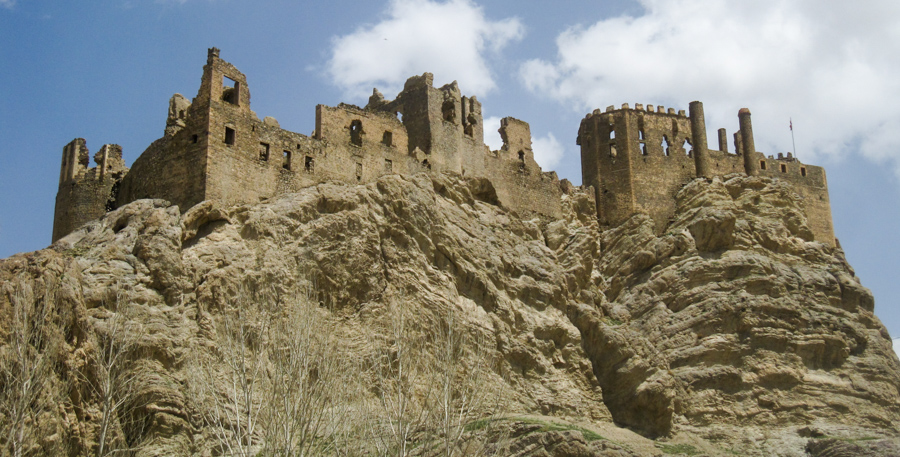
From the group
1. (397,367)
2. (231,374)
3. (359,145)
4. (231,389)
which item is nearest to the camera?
(231,374)

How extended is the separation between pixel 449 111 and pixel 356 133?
7019mm

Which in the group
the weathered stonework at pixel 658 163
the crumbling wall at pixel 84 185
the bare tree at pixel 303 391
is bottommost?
the bare tree at pixel 303 391

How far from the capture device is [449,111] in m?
52.0

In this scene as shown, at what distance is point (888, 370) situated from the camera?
5125 cm

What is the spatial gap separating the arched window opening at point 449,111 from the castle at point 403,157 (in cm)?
8

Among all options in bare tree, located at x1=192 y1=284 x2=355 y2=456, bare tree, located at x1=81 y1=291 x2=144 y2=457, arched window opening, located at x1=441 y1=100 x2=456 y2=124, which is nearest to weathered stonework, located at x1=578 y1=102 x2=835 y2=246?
arched window opening, located at x1=441 y1=100 x2=456 y2=124

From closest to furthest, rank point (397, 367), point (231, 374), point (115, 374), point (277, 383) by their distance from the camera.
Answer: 1. point (277, 383)
2. point (115, 374)
3. point (231, 374)
4. point (397, 367)

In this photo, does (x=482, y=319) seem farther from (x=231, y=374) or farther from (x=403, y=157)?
(x=231, y=374)

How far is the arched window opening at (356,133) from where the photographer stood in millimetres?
46000

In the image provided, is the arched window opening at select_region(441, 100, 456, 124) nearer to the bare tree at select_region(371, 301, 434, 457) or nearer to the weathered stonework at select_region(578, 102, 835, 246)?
the weathered stonework at select_region(578, 102, 835, 246)

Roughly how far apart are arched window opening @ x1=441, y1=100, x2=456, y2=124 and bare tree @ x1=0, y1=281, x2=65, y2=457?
23840 millimetres

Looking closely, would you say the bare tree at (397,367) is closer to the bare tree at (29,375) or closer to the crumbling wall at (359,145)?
the crumbling wall at (359,145)

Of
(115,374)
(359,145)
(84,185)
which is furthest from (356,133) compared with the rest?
(115,374)

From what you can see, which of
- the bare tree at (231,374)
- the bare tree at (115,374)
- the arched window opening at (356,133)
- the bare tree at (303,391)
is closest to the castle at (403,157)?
the arched window opening at (356,133)
